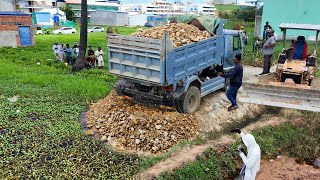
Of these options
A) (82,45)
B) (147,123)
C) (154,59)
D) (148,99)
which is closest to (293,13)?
(82,45)

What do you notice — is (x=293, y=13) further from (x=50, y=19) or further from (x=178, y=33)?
(x=50, y=19)

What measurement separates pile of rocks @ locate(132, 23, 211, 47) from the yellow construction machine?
206cm

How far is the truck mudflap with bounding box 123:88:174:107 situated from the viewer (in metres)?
8.16

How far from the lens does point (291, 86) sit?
750 cm

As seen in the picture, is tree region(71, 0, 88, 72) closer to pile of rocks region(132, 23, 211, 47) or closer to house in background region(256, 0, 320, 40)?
pile of rocks region(132, 23, 211, 47)

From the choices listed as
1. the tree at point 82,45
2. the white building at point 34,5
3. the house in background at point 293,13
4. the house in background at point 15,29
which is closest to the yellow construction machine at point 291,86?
the tree at point 82,45

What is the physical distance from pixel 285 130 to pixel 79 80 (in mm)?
7540

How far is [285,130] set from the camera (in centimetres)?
846

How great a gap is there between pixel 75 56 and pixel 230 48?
8850 mm

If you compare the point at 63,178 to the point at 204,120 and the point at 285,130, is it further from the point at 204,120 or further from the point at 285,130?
the point at 285,130

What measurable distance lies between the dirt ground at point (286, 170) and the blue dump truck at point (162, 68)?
2.52 metres

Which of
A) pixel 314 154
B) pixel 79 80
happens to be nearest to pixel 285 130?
pixel 314 154

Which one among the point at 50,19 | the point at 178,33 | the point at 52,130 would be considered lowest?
the point at 52,130

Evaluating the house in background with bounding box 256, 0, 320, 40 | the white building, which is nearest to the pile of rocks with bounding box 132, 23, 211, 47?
the house in background with bounding box 256, 0, 320, 40
